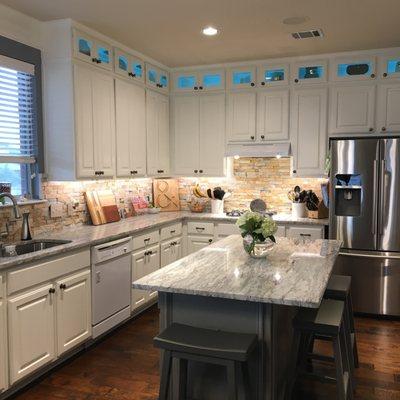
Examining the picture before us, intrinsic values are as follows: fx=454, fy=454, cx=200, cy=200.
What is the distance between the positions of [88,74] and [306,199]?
9.04 feet

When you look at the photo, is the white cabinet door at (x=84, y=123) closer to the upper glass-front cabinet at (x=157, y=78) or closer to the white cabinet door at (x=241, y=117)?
the upper glass-front cabinet at (x=157, y=78)

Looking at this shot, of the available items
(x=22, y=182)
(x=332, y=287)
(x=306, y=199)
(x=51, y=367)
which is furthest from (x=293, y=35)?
(x=51, y=367)

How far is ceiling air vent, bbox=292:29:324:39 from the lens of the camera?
417 cm

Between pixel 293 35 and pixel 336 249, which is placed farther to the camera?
pixel 293 35

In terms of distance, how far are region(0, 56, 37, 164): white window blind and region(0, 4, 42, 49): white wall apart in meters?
0.20

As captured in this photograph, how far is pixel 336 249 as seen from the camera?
3318 millimetres

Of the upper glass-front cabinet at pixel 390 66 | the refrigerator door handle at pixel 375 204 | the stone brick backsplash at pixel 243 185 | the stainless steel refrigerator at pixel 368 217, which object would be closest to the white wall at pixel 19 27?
the stone brick backsplash at pixel 243 185

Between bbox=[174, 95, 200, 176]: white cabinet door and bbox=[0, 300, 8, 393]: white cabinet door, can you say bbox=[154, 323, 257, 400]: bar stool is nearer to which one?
bbox=[0, 300, 8, 393]: white cabinet door

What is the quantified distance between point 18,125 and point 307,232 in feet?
10.1

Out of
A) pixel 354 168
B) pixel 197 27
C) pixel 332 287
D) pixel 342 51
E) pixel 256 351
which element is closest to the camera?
pixel 256 351

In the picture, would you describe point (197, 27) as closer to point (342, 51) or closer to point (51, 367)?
point (342, 51)

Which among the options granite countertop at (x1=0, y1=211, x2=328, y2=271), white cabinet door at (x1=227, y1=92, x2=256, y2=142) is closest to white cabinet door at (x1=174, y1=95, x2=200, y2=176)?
white cabinet door at (x1=227, y1=92, x2=256, y2=142)

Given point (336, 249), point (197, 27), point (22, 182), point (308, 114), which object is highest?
point (197, 27)

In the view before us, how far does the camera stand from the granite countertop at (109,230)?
3.04m
